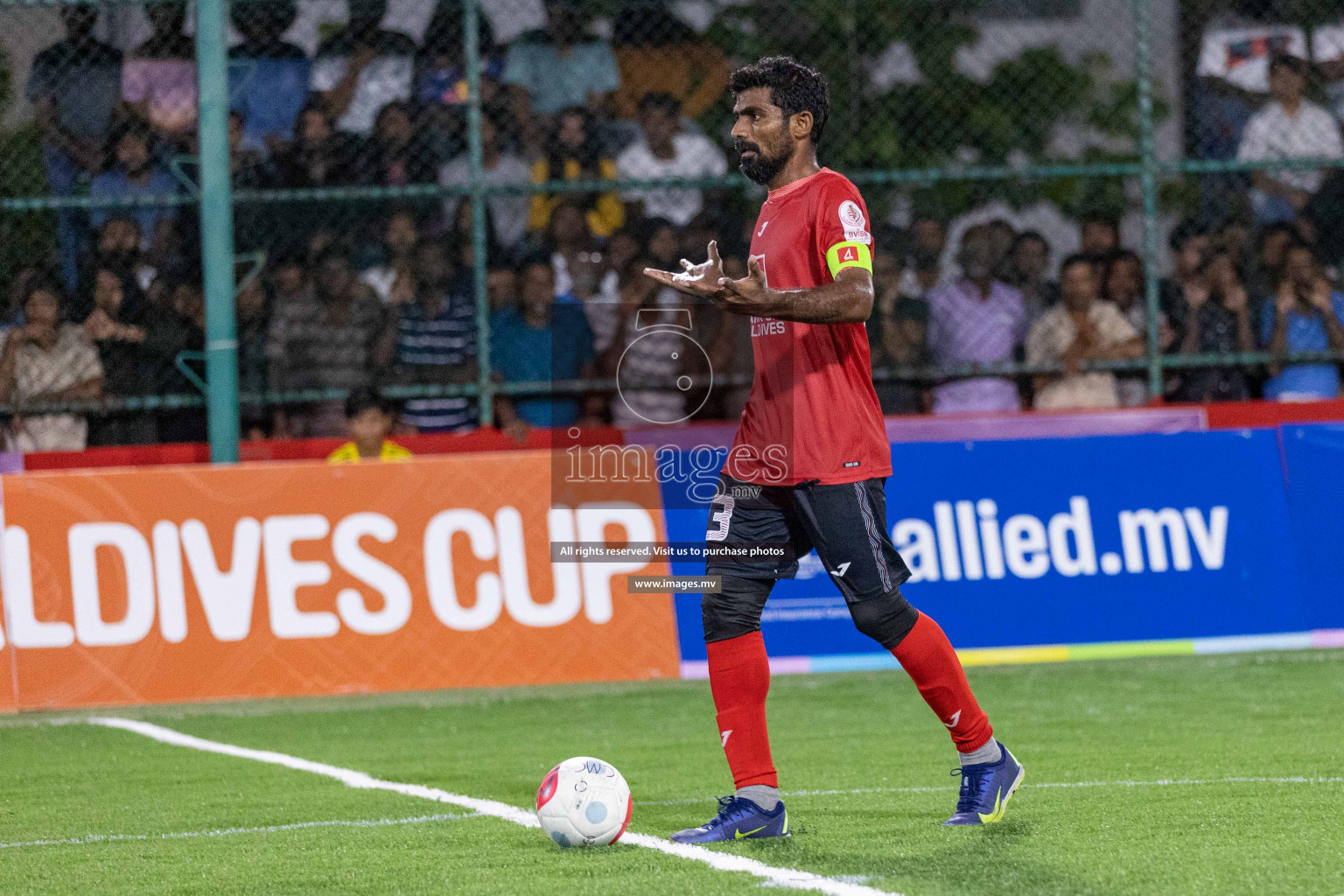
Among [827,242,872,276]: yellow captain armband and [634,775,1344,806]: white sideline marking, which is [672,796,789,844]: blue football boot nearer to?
[634,775,1344,806]: white sideline marking

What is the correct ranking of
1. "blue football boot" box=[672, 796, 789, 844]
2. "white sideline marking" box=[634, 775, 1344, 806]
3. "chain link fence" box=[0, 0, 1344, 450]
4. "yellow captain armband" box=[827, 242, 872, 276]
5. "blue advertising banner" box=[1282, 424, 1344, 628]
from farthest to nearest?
1. "chain link fence" box=[0, 0, 1344, 450]
2. "blue advertising banner" box=[1282, 424, 1344, 628]
3. "white sideline marking" box=[634, 775, 1344, 806]
4. "blue football boot" box=[672, 796, 789, 844]
5. "yellow captain armband" box=[827, 242, 872, 276]

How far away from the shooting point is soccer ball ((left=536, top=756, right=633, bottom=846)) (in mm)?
4797

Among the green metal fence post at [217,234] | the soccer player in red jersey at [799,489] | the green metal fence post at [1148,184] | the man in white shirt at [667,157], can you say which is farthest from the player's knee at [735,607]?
the green metal fence post at [1148,184]

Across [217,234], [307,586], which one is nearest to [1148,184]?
[217,234]

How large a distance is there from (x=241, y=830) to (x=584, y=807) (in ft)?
4.16

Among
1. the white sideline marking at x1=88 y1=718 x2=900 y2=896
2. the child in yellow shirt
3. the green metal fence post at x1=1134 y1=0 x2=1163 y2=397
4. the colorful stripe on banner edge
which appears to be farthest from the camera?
the green metal fence post at x1=1134 y1=0 x2=1163 y2=397

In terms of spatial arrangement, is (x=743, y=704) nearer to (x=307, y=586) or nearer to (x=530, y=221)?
(x=307, y=586)

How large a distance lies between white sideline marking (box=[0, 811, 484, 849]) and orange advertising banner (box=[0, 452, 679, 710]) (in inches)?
122

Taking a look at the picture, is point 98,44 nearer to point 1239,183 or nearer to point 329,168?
point 329,168

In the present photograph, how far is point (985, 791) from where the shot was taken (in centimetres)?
505

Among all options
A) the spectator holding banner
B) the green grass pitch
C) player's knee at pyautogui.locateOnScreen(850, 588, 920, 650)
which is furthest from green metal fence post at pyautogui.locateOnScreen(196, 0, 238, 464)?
the spectator holding banner

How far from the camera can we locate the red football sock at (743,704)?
497 centimetres

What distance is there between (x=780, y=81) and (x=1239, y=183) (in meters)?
7.37

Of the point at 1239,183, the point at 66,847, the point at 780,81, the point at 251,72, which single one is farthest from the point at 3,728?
the point at 1239,183
